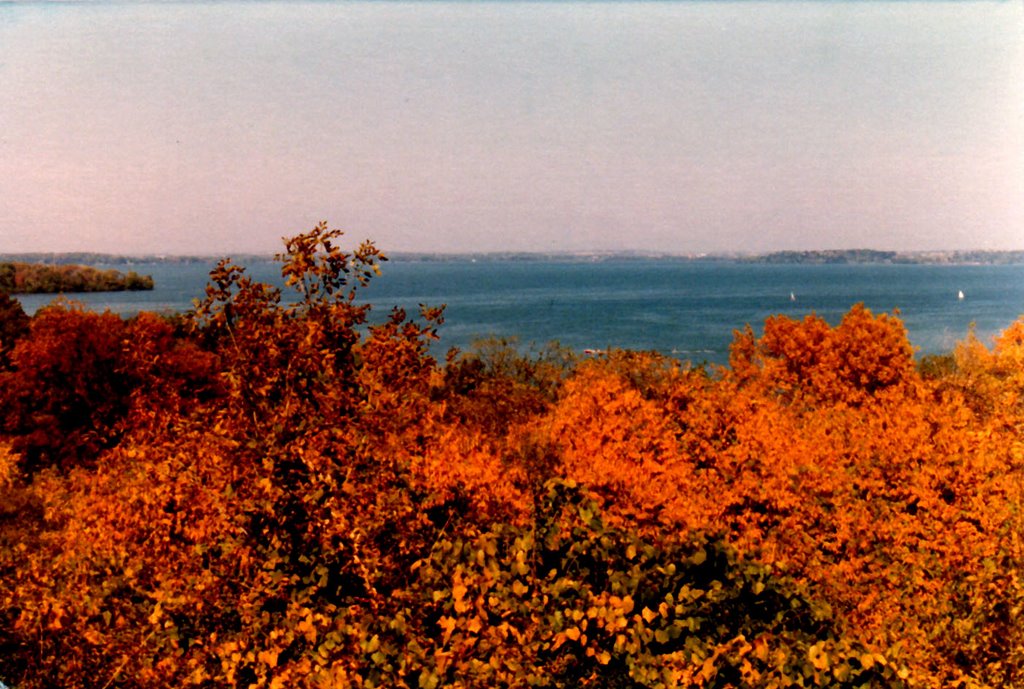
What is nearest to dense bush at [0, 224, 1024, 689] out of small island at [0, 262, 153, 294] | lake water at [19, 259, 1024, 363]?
lake water at [19, 259, 1024, 363]

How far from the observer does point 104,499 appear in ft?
35.8

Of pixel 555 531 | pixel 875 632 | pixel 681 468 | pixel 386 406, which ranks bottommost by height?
pixel 875 632

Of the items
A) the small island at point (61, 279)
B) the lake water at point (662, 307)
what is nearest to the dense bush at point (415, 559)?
the lake water at point (662, 307)

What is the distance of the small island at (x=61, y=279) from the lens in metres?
80.6

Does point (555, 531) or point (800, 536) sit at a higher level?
point (555, 531)

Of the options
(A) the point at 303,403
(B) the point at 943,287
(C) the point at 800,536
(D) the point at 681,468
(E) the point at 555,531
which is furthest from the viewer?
(B) the point at 943,287

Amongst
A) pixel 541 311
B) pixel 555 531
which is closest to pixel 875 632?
pixel 555 531

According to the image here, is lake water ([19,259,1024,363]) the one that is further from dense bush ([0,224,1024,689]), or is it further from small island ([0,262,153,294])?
dense bush ([0,224,1024,689])

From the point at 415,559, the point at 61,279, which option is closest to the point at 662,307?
the point at 61,279

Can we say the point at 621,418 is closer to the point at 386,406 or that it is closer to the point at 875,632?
the point at 875,632

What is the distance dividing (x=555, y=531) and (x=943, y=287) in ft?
587

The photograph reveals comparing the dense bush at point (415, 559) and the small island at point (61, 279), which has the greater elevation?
the small island at point (61, 279)

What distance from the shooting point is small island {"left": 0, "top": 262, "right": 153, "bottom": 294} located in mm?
80562

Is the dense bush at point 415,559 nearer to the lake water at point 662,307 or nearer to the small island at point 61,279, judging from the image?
the lake water at point 662,307
